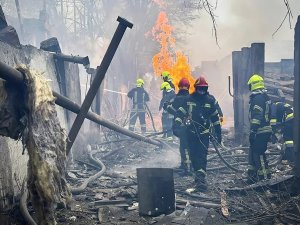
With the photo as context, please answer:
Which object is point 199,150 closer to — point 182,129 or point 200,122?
point 200,122

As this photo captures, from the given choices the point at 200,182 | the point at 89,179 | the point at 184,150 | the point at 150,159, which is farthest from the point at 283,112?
the point at 89,179

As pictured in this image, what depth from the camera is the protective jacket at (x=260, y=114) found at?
6943 mm

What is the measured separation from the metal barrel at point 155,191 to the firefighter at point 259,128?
2311mm

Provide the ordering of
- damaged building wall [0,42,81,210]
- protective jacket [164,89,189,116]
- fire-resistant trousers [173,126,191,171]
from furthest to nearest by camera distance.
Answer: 1. protective jacket [164,89,189,116]
2. fire-resistant trousers [173,126,191,171]
3. damaged building wall [0,42,81,210]

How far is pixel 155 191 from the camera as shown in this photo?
5418 mm

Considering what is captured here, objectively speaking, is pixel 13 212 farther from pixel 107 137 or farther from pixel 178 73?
pixel 178 73

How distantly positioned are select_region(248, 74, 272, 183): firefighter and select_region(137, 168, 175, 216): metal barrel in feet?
7.58

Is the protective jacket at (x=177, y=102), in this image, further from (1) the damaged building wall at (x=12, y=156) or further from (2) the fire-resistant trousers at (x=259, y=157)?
(1) the damaged building wall at (x=12, y=156)

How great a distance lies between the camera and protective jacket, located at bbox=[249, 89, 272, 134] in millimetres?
6943

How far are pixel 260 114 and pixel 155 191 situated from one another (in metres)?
2.91

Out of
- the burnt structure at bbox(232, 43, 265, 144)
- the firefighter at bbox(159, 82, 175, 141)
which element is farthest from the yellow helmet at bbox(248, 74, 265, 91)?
the firefighter at bbox(159, 82, 175, 141)

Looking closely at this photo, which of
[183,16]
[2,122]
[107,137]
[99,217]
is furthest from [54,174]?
[183,16]

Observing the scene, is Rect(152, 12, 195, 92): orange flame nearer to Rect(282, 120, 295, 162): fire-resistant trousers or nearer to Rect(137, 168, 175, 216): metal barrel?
Rect(282, 120, 295, 162): fire-resistant trousers

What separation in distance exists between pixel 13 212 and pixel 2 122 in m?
2.67
